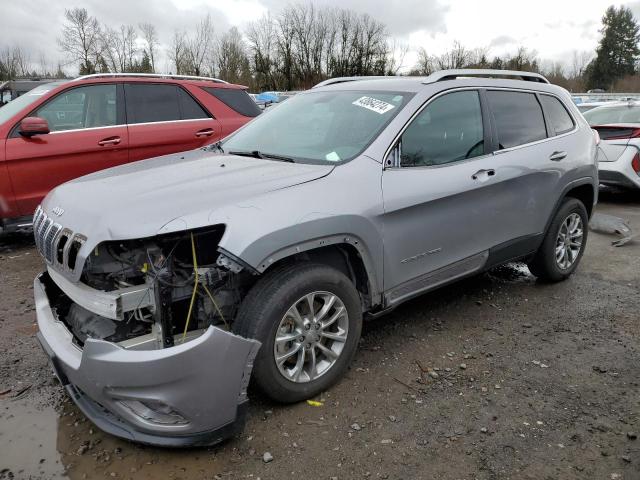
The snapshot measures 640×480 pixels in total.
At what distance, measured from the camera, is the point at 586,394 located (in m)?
3.09

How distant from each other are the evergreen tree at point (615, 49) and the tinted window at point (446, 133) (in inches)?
2874

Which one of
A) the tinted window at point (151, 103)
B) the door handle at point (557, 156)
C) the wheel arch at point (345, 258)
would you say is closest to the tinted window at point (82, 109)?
the tinted window at point (151, 103)

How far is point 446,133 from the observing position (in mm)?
3594

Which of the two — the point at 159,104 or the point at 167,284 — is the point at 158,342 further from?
the point at 159,104

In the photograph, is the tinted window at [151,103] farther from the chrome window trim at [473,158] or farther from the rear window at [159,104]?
the chrome window trim at [473,158]

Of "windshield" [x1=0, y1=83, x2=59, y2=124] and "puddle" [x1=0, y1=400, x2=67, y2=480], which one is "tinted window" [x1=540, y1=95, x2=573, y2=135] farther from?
"windshield" [x1=0, y1=83, x2=59, y2=124]

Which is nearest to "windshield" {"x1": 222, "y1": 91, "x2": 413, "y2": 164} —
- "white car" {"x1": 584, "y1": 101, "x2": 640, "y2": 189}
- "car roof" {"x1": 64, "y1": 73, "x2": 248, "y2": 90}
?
"car roof" {"x1": 64, "y1": 73, "x2": 248, "y2": 90}

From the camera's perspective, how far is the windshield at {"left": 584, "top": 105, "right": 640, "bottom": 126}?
8.60 m

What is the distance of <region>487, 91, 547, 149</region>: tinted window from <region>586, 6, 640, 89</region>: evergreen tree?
237 feet

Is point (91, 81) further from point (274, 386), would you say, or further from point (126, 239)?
point (274, 386)

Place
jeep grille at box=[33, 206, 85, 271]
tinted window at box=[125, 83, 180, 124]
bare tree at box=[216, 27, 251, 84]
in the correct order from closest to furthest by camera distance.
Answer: jeep grille at box=[33, 206, 85, 271], tinted window at box=[125, 83, 180, 124], bare tree at box=[216, 27, 251, 84]

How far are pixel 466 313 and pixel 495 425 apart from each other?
1499 millimetres

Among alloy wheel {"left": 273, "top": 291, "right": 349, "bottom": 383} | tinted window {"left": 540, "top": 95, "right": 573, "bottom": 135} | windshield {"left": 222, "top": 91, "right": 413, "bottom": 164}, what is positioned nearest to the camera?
alloy wheel {"left": 273, "top": 291, "right": 349, "bottom": 383}

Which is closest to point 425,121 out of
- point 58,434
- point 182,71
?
point 58,434
